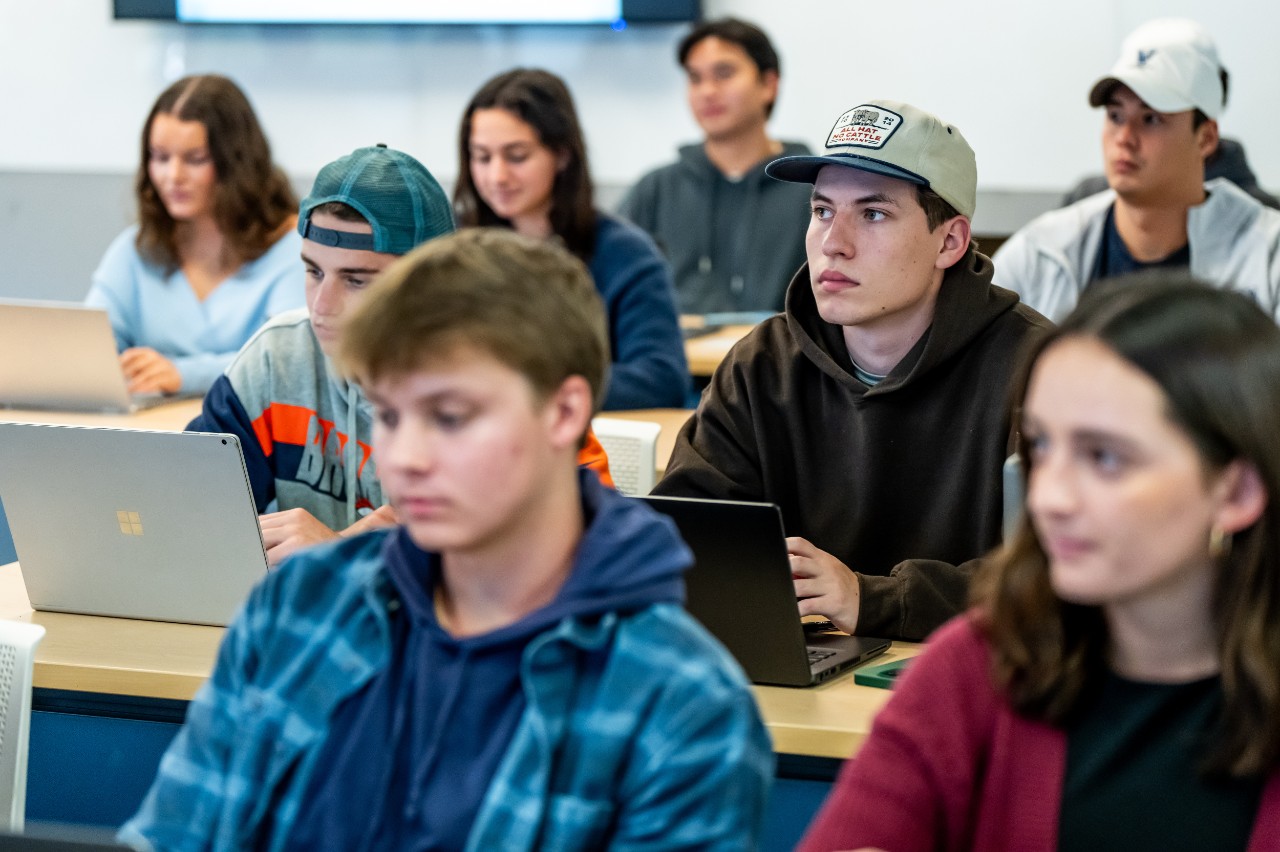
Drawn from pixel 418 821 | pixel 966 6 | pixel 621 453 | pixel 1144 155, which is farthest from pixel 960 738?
pixel 966 6

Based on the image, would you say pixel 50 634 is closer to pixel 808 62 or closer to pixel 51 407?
pixel 51 407

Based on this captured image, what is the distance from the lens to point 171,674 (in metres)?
1.72

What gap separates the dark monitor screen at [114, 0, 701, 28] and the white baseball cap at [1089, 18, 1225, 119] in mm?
2027

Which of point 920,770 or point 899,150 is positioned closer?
point 920,770

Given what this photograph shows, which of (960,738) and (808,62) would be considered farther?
(808,62)

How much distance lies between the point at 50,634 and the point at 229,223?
199cm

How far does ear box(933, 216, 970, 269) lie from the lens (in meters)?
2.08

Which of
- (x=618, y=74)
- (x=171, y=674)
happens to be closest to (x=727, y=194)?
(x=618, y=74)

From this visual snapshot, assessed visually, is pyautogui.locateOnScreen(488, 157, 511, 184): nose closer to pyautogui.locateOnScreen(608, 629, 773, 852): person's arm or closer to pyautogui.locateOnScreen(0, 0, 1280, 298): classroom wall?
pyautogui.locateOnScreen(0, 0, 1280, 298): classroom wall

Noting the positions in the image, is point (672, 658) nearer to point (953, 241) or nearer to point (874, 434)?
point (874, 434)

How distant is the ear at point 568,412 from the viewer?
1.17 metres

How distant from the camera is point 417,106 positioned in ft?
18.0

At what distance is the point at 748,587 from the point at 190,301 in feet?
7.86

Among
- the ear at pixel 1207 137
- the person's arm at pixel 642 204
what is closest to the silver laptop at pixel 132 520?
the ear at pixel 1207 137
